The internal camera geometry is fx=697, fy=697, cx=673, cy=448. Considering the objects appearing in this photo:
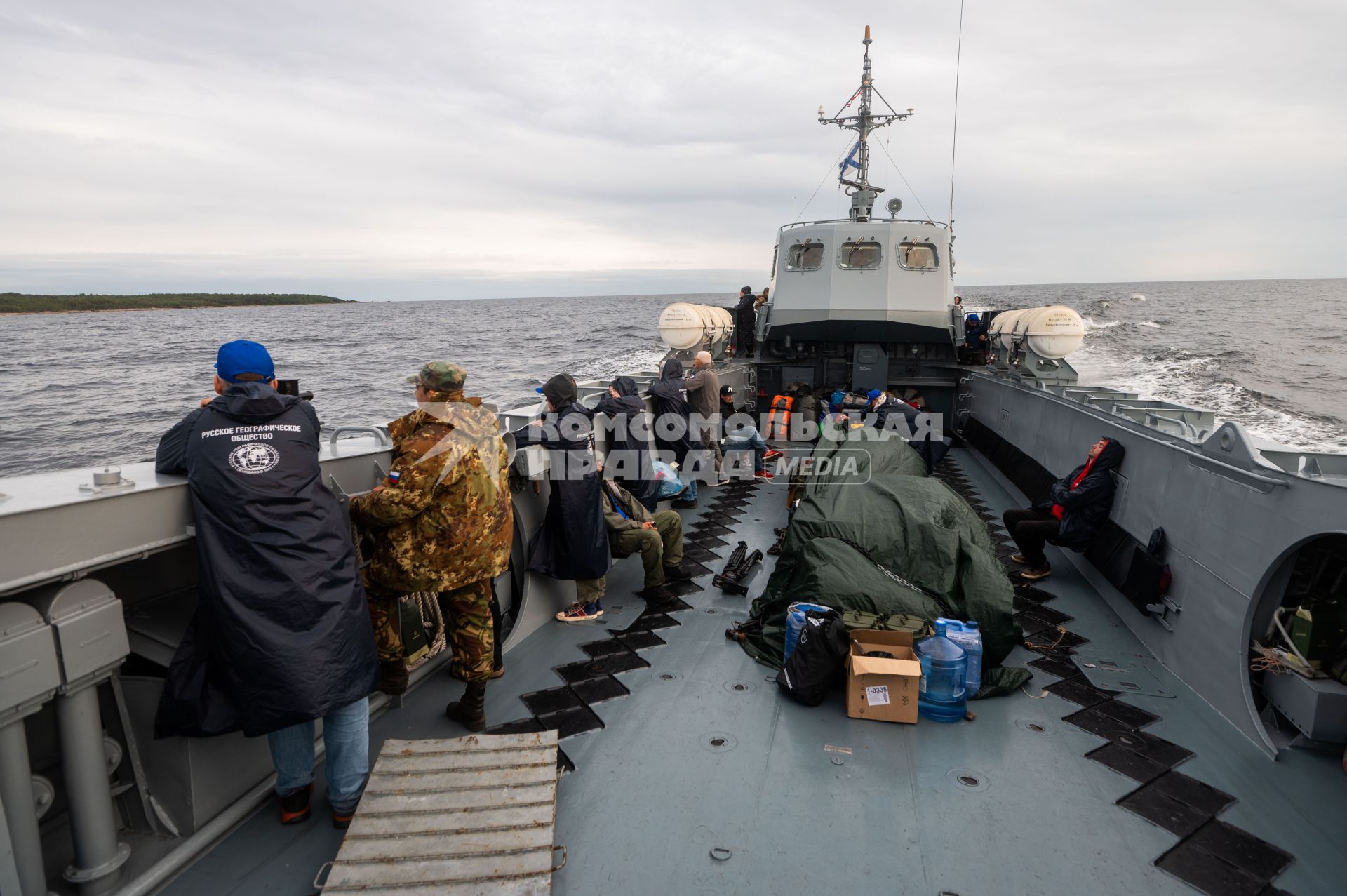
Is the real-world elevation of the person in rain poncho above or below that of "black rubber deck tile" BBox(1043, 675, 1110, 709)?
above

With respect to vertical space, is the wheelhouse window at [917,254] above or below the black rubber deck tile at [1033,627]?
above

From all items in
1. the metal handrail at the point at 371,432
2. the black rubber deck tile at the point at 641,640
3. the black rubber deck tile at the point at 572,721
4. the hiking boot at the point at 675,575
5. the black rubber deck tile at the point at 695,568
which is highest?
the metal handrail at the point at 371,432

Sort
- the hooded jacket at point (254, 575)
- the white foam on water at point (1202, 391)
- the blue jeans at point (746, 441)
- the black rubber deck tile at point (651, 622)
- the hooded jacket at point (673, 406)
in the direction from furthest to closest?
the white foam on water at point (1202, 391), the blue jeans at point (746, 441), the hooded jacket at point (673, 406), the black rubber deck tile at point (651, 622), the hooded jacket at point (254, 575)

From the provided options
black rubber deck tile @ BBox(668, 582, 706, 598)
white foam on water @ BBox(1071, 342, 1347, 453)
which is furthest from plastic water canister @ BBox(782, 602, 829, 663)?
white foam on water @ BBox(1071, 342, 1347, 453)

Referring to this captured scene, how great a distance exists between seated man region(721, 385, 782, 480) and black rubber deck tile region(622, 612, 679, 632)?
3729mm

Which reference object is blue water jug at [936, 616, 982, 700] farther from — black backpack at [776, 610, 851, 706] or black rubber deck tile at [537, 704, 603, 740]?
black rubber deck tile at [537, 704, 603, 740]

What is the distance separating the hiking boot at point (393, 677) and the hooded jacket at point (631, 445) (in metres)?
2.35

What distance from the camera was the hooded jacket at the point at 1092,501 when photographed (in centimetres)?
478

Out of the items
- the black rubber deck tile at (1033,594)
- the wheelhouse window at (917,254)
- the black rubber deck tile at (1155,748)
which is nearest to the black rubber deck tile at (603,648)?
the black rubber deck tile at (1155,748)

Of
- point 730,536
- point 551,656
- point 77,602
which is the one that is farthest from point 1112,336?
point 77,602

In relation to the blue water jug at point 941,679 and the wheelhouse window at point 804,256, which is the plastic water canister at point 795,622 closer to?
the blue water jug at point 941,679

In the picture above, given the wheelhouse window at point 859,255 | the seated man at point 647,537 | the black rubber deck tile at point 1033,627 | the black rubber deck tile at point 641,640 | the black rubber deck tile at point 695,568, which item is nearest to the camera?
the black rubber deck tile at point 641,640

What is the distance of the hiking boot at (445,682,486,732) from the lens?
3.25 m

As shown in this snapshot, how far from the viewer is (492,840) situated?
2.43m
